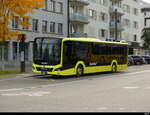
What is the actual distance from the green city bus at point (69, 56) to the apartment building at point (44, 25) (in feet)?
53.9

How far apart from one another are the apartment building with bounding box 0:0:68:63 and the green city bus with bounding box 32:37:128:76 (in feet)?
53.9

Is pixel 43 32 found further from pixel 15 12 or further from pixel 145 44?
pixel 145 44

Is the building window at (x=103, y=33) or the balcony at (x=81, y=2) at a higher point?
the balcony at (x=81, y=2)

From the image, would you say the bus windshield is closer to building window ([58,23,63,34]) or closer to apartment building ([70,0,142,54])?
building window ([58,23,63,34])

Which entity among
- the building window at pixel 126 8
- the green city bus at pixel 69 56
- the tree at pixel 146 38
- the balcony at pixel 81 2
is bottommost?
the green city bus at pixel 69 56

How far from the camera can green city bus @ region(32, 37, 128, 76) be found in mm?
22094

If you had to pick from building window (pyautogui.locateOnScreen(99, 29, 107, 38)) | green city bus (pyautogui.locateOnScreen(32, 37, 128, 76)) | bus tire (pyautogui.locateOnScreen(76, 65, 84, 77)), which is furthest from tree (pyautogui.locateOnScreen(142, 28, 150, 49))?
bus tire (pyautogui.locateOnScreen(76, 65, 84, 77))

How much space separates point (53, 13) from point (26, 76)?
84.7 feet

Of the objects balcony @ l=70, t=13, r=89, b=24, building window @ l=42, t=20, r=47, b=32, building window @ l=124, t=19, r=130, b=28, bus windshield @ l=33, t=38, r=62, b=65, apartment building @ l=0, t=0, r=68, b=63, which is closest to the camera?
bus windshield @ l=33, t=38, r=62, b=65

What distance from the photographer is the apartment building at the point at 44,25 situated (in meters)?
41.5

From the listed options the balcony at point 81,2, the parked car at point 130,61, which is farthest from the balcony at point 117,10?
the parked car at point 130,61

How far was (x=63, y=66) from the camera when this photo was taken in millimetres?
22156

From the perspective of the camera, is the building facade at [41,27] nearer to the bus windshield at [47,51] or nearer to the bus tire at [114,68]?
the bus tire at [114,68]

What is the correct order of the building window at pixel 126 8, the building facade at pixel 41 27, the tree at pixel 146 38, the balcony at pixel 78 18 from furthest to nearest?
1. the tree at pixel 146 38
2. the building window at pixel 126 8
3. the balcony at pixel 78 18
4. the building facade at pixel 41 27
